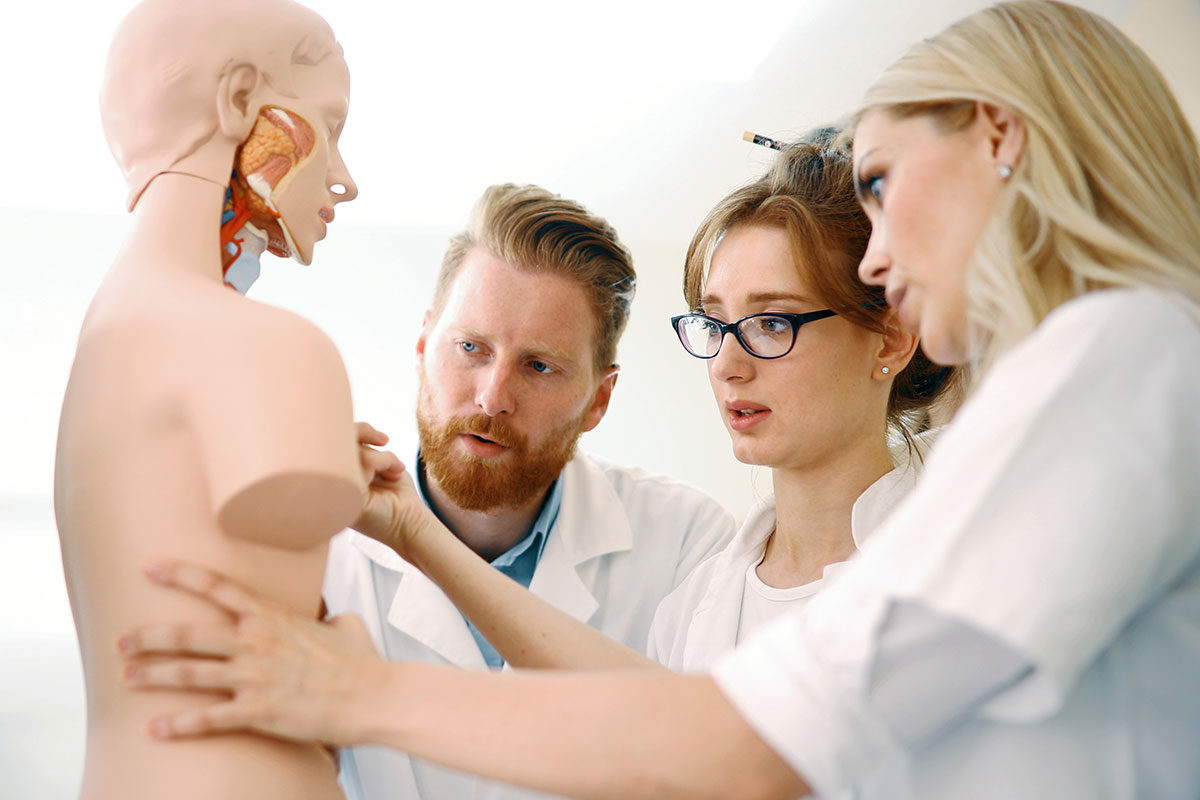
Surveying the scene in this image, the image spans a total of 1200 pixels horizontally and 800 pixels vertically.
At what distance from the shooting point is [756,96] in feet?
13.2

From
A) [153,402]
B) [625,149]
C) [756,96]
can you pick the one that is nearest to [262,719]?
[153,402]

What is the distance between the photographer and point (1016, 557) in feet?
2.39

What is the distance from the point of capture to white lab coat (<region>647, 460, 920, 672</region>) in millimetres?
1580

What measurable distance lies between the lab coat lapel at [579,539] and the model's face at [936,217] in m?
1.05

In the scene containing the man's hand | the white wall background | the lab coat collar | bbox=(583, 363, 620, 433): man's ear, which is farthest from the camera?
the white wall background

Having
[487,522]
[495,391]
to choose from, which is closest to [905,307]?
[495,391]

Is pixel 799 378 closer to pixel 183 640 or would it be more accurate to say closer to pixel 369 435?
pixel 369 435

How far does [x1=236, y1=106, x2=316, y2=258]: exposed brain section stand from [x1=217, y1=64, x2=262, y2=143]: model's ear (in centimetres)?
1

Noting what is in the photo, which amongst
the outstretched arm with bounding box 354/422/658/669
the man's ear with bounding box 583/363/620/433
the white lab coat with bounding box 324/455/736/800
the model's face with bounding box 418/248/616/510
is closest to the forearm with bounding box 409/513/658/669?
the outstretched arm with bounding box 354/422/658/669

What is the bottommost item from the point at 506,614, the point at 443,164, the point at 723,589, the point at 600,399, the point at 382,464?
the point at 723,589

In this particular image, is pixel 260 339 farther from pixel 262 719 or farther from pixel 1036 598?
pixel 1036 598

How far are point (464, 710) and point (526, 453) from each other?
3.88 feet

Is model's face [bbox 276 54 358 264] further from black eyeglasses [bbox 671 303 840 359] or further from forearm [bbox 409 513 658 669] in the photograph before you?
black eyeglasses [bbox 671 303 840 359]

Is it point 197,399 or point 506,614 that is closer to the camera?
point 197,399
